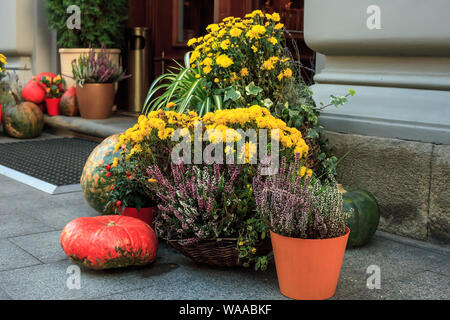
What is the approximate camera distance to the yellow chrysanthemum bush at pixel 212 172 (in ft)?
9.92

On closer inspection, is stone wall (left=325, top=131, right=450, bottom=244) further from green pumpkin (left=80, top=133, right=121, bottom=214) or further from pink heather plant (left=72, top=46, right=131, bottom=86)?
pink heather plant (left=72, top=46, right=131, bottom=86)

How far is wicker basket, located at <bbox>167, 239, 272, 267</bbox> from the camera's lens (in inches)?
120

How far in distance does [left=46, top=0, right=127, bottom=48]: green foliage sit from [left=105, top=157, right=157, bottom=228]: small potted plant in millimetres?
4743

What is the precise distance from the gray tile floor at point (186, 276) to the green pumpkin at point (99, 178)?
1.20ft

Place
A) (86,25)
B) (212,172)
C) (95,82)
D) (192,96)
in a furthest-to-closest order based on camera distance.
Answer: (86,25) < (95,82) < (192,96) < (212,172)

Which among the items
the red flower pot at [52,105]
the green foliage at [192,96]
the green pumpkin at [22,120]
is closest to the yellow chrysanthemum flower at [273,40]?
the green foliage at [192,96]

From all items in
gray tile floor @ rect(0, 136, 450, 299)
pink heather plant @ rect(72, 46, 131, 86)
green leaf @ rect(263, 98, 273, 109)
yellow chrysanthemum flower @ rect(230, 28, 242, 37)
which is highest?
yellow chrysanthemum flower @ rect(230, 28, 242, 37)

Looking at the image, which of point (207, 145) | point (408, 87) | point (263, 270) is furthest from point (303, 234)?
point (408, 87)

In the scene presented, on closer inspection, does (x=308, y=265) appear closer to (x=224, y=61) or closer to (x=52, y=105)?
(x=224, y=61)

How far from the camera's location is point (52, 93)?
837 centimetres

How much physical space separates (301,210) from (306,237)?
130 mm

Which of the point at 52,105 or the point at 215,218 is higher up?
the point at 52,105

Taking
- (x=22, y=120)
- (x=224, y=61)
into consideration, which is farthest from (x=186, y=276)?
(x=22, y=120)

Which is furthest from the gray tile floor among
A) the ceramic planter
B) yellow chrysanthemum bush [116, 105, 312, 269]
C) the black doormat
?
the ceramic planter
